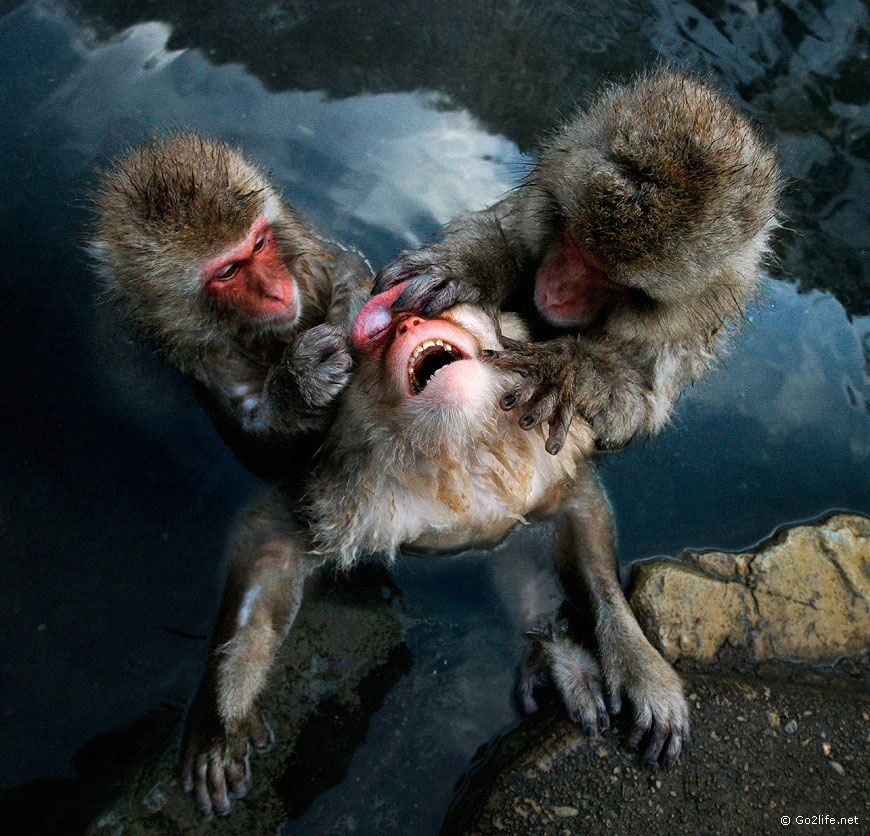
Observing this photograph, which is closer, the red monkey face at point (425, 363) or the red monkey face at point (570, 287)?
the red monkey face at point (425, 363)

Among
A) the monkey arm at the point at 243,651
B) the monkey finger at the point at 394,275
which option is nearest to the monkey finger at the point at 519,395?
the monkey finger at the point at 394,275

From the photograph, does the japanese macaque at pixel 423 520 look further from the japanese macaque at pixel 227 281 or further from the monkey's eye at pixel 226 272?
the monkey's eye at pixel 226 272

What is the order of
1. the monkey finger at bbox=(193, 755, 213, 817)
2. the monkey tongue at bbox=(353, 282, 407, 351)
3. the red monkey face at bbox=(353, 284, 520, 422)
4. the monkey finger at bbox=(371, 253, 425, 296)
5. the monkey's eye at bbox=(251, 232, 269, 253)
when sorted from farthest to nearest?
the monkey's eye at bbox=(251, 232, 269, 253), the monkey finger at bbox=(371, 253, 425, 296), the monkey finger at bbox=(193, 755, 213, 817), the monkey tongue at bbox=(353, 282, 407, 351), the red monkey face at bbox=(353, 284, 520, 422)

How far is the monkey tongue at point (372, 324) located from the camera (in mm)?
2363

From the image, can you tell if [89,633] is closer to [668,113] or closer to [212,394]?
[212,394]

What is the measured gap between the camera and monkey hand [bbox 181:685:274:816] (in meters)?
2.48

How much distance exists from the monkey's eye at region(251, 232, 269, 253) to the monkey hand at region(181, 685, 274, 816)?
5.20 feet

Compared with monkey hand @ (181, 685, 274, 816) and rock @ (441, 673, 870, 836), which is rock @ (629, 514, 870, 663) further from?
monkey hand @ (181, 685, 274, 816)

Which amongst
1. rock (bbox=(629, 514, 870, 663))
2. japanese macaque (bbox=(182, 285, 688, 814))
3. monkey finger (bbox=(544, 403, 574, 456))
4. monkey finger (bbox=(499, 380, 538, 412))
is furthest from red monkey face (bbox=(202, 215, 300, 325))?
rock (bbox=(629, 514, 870, 663))

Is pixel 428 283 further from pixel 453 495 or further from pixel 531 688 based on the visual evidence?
pixel 531 688

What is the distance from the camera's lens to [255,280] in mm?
2986

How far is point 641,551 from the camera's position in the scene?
3105 millimetres

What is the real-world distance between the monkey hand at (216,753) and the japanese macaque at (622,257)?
4.51 ft

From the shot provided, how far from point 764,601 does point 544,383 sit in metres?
1.31
